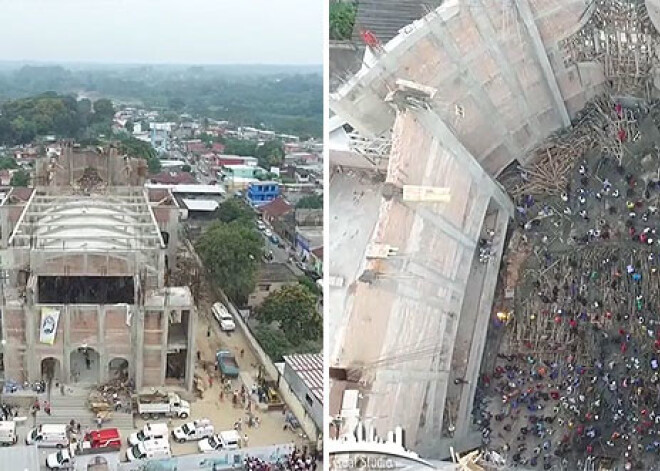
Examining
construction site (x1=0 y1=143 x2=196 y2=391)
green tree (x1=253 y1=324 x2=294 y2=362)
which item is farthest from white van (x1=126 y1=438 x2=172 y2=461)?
green tree (x1=253 y1=324 x2=294 y2=362)

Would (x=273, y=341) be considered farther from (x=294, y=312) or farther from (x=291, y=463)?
(x=291, y=463)

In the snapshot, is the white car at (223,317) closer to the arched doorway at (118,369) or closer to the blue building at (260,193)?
the arched doorway at (118,369)

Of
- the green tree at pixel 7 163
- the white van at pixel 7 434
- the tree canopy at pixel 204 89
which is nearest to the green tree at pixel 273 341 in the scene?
the tree canopy at pixel 204 89

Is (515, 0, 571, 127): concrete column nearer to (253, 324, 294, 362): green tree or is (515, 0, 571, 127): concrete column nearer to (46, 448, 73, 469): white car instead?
(253, 324, 294, 362): green tree

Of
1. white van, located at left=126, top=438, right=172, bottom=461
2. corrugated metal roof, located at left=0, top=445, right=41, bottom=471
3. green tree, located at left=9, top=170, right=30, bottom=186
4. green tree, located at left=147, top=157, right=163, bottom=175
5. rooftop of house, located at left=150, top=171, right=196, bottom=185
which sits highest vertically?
green tree, located at left=147, top=157, right=163, bottom=175

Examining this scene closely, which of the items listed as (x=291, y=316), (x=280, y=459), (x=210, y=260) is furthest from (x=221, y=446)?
(x=210, y=260)

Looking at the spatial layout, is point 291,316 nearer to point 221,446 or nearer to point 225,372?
point 225,372
